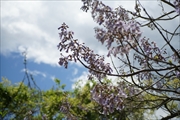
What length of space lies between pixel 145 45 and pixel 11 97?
85.0ft

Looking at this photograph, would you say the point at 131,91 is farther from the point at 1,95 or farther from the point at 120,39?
the point at 1,95

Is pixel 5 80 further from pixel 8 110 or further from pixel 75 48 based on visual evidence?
pixel 75 48

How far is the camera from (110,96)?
4.26 metres

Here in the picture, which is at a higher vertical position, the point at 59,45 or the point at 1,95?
the point at 1,95

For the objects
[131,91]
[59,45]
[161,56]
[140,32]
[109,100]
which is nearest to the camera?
[140,32]

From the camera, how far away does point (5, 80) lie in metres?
30.5

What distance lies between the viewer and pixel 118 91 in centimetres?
428

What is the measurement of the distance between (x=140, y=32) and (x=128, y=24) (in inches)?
8.2

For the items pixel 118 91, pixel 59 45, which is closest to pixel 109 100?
pixel 118 91

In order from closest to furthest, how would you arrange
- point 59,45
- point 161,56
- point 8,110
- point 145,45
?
point 59,45
point 145,45
point 161,56
point 8,110

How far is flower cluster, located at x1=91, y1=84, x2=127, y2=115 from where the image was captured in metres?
A: 4.16

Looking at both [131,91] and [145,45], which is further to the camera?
[131,91]

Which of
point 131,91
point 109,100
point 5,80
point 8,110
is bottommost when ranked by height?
point 109,100

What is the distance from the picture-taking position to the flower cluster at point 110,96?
4160 mm
